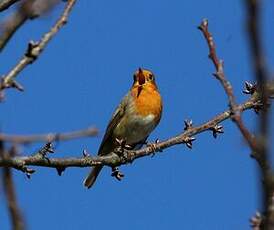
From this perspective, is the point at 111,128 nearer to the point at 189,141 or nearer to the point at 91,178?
the point at 91,178

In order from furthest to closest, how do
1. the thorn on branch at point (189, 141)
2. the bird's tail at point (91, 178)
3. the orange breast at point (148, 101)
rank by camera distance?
the orange breast at point (148, 101) < the bird's tail at point (91, 178) < the thorn on branch at point (189, 141)

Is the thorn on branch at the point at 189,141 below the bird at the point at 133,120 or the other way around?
below

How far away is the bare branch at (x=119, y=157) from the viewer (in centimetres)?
462

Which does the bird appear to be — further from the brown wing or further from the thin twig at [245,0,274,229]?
the thin twig at [245,0,274,229]

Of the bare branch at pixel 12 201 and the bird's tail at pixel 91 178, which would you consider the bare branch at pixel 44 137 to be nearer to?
the bare branch at pixel 12 201

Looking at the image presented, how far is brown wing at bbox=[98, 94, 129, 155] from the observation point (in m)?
9.60

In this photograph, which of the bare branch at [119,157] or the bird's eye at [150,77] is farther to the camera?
the bird's eye at [150,77]

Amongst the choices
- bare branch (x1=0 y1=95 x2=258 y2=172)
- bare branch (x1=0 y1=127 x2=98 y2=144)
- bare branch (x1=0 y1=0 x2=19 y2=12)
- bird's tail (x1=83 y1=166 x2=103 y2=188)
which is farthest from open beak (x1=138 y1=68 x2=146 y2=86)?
bare branch (x1=0 y1=127 x2=98 y2=144)

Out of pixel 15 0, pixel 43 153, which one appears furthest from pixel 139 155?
pixel 15 0

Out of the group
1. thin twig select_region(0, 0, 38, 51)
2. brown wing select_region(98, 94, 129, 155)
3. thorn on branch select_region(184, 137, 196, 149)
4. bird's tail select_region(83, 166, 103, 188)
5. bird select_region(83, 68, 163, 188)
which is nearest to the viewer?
thin twig select_region(0, 0, 38, 51)

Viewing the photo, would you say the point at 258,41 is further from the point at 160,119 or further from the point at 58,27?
the point at 160,119

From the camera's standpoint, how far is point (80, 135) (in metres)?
1.33

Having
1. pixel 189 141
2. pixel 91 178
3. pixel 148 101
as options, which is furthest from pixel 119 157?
pixel 148 101

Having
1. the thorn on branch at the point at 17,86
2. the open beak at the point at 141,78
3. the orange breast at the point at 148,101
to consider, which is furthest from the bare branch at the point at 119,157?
the open beak at the point at 141,78
